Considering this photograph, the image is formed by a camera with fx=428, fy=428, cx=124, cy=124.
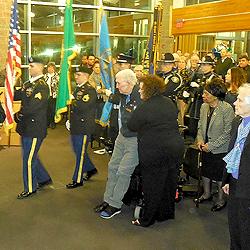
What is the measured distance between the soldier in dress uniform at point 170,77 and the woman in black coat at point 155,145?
7.22 feet

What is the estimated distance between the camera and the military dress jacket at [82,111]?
193 inches

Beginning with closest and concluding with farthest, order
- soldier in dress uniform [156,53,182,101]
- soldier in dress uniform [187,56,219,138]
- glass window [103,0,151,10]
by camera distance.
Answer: soldier in dress uniform [156,53,182,101] < soldier in dress uniform [187,56,219,138] < glass window [103,0,151,10]

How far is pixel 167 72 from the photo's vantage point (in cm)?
630

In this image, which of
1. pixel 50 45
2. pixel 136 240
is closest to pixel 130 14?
pixel 50 45

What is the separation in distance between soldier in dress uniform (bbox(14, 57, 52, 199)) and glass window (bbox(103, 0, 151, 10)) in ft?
22.0

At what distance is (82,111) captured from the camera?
4934 mm

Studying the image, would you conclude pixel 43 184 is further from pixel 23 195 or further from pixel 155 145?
pixel 155 145

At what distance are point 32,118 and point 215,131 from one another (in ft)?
6.26

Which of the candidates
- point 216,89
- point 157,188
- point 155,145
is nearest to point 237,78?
point 216,89

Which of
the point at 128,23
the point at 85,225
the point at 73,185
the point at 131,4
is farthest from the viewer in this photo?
the point at 128,23

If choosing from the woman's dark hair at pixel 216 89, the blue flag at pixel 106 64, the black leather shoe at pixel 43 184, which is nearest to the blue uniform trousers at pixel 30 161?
the black leather shoe at pixel 43 184

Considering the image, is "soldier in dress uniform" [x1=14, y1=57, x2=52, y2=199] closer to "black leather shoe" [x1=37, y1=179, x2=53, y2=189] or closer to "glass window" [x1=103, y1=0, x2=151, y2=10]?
"black leather shoe" [x1=37, y1=179, x2=53, y2=189]

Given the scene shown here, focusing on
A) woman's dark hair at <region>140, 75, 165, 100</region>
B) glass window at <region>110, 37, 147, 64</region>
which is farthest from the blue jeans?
glass window at <region>110, 37, 147, 64</region>

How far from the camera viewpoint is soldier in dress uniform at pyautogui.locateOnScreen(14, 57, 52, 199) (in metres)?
4.54
